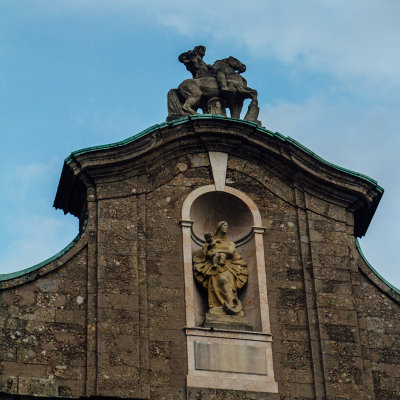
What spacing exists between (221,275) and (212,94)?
3846mm

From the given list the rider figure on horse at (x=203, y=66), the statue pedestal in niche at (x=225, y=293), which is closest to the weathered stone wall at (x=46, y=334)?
the statue pedestal in niche at (x=225, y=293)

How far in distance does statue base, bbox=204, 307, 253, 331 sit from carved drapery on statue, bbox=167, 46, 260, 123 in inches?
156

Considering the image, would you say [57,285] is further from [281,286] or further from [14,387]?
[281,286]

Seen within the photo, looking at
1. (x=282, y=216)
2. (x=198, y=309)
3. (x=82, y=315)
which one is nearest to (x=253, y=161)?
(x=282, y=216)

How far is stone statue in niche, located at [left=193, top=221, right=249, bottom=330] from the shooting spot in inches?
853

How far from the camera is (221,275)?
22.1 metres

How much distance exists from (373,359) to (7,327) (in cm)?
598

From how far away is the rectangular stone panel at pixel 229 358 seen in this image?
20906 millimetres

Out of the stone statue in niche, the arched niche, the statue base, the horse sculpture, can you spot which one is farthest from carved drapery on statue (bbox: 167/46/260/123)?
the statue base

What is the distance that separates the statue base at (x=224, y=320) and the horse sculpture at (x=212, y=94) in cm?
397

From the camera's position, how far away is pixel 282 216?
75.3 feet


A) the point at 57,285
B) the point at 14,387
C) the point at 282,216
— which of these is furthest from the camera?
the point at 282,216

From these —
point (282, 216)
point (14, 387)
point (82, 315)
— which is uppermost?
point (282, 216)

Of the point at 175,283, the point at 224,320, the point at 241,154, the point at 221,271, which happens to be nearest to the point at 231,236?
the point at 221,271
